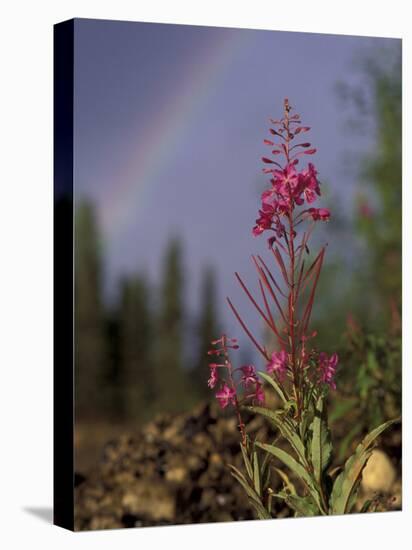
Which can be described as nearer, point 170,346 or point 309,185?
point 309,185

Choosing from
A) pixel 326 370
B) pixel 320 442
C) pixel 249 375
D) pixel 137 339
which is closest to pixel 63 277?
pixel 137 339

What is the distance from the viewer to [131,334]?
7906 mm

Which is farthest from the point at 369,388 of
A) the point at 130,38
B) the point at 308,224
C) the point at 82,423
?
the point at 130,38

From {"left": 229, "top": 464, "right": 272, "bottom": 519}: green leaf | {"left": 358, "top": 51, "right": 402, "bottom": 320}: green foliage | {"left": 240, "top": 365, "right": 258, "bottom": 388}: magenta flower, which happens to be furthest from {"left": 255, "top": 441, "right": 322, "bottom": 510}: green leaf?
{"left": 358, "top": 51, "right": 402, "bottom": 320}: green foliage

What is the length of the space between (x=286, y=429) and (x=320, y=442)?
18 cm

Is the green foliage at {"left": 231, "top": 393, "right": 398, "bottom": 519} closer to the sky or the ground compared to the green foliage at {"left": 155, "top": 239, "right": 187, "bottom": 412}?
closer to the ground

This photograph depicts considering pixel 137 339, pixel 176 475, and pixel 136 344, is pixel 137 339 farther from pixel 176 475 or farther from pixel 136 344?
pixel 176 475

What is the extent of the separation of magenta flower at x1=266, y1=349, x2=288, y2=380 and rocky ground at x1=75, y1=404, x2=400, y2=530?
24.8 inches

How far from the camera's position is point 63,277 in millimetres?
7336

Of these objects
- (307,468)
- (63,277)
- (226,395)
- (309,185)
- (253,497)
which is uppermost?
(309,185)

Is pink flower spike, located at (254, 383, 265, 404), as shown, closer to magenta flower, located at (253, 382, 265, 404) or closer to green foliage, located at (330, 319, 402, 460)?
magenta flower, located at (253, 382, 265, 404)

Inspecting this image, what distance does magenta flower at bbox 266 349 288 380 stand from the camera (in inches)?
293

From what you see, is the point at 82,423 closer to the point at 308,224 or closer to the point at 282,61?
the point at 308,224

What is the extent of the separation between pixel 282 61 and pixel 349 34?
485 mm
